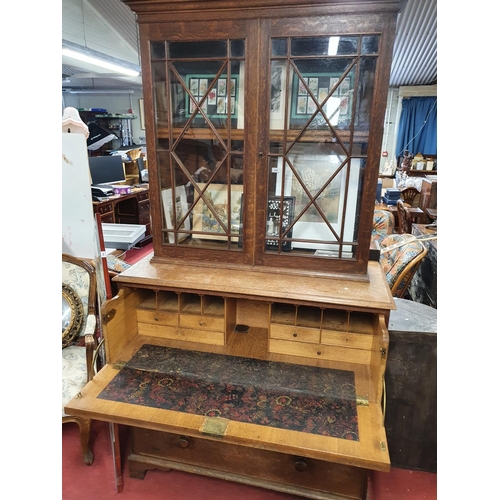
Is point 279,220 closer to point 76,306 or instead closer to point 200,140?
point 200,140

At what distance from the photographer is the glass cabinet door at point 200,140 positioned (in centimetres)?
125

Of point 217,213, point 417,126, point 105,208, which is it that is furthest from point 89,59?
point 417,126

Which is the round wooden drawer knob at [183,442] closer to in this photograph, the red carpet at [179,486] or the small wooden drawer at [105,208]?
the red carpet at [179,486]

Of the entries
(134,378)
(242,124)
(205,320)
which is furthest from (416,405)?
(242,124)

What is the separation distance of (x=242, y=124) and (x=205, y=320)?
751 millimetres

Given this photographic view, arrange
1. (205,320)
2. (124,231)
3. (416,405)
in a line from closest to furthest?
(205,320) < (416,405) < (124,231)

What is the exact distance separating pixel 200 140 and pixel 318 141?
430mm

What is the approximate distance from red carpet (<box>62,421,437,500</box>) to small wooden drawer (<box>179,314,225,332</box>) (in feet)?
2.41

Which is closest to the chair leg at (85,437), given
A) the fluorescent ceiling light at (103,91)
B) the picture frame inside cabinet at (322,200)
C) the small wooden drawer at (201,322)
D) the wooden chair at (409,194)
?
the small wooden drawer at (201,322)

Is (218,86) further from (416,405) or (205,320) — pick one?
(416,405)

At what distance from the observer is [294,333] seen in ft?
4.41

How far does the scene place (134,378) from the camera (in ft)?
4.14

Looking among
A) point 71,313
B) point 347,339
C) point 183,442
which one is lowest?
point 183,442

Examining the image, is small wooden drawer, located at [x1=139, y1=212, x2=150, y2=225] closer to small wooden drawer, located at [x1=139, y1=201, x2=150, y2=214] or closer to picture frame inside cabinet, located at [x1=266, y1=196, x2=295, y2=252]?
small wooden drawer, located at [x1=139, y1=201, x2=150, y2=214]
